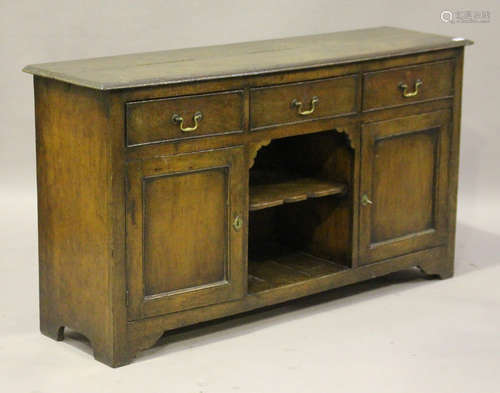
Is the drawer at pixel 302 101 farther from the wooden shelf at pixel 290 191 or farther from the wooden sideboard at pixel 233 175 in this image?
the wooden shelf at pixel 290 191

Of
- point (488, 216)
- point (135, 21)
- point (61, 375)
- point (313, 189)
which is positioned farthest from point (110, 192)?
point (488, 216)

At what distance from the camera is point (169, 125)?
15.9 feet

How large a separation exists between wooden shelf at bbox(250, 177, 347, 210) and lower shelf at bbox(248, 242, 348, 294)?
0.94 feet

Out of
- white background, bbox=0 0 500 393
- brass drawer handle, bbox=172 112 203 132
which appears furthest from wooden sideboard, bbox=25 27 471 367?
white background, bbox=0 0 500 393

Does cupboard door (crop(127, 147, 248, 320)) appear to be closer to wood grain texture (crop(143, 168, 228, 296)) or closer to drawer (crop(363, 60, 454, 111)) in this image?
wood grain texture (crop(143, 168, 228, 296))

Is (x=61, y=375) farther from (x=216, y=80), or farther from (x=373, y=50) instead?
(x=373, y=50)

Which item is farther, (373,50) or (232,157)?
(373,50)

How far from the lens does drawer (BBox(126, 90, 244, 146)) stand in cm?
479

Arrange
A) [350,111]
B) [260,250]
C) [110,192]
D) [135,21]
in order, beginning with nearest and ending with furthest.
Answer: [110,192] → [350,111] → [260,250] → [135,21]

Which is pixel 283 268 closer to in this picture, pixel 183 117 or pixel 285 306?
pixel 285 306

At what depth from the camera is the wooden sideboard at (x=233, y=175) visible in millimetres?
4848

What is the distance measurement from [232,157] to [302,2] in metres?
2.03

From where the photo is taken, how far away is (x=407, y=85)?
5578mm

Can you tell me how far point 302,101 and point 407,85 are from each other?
552 millimetres
